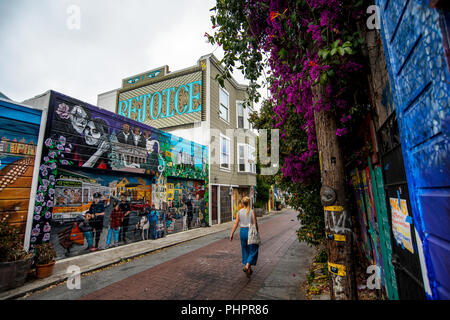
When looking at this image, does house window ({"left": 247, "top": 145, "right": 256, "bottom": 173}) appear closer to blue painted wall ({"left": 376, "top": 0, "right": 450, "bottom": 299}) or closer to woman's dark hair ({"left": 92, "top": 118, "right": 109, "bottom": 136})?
woman's dark hair ({"left": 92, "top": 118, "right": 109, "bottom": 136})

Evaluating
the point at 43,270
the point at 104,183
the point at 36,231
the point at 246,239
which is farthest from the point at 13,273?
the point at 246,239

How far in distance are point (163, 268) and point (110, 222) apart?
376cm

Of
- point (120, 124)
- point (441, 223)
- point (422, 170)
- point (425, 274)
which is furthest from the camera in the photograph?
point (120, 124)

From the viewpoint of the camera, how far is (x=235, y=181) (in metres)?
18.3

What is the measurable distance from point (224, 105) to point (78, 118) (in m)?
11.5

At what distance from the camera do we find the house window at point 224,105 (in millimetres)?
16812

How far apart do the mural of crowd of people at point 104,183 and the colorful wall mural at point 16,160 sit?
1.07 feet

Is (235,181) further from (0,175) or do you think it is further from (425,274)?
(425,274)

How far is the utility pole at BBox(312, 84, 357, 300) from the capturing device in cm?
259

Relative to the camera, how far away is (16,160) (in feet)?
19.4

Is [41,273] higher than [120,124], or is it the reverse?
[120,124]

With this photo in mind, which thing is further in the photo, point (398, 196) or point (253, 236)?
point (253, 236)

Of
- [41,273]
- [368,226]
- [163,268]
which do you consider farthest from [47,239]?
[368,226]

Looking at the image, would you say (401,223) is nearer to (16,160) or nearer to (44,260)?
(44,260)
